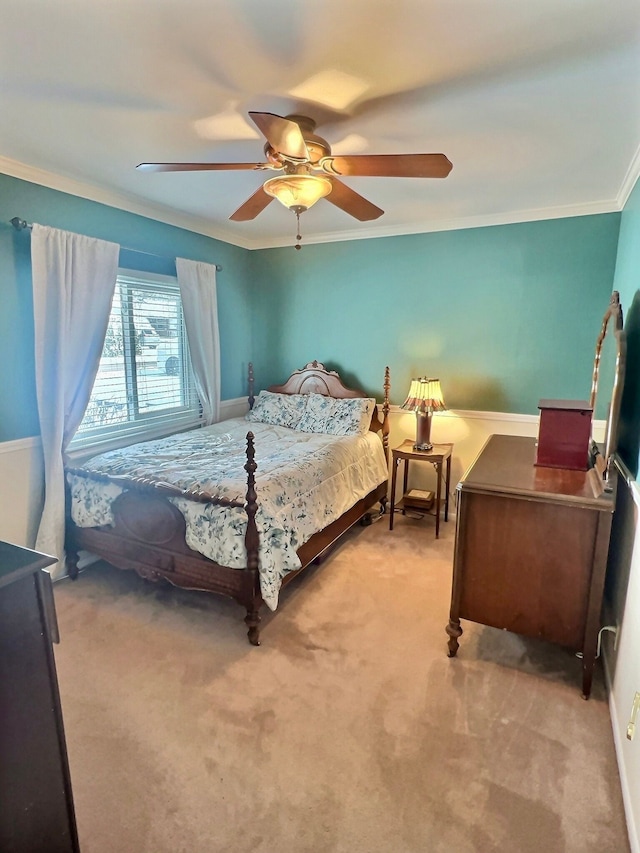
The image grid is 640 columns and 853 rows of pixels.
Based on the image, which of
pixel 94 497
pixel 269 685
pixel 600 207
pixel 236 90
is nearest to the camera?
pixel 236 90

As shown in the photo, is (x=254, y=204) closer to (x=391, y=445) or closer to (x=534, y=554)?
(x=534, y=554)

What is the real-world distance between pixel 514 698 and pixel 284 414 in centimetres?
272

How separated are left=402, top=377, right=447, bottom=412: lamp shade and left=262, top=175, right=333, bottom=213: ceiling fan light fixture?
1809 mm

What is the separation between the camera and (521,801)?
1540 mm

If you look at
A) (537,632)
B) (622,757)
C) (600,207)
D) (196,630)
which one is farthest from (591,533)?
(600,207)

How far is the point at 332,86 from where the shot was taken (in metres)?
1.74

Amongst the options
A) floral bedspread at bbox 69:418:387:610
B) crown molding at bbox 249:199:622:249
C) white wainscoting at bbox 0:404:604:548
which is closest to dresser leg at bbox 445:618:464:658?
floral bedspread at bbox 69:418:387:610

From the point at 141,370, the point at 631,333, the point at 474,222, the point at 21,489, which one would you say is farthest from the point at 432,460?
the point at 21,489

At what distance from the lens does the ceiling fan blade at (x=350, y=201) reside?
85.9 inches

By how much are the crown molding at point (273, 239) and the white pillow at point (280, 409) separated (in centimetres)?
144

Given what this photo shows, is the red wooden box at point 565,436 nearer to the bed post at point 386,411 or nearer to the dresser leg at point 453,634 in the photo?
the dresser leg at point 453,634

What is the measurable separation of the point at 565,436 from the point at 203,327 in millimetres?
2866

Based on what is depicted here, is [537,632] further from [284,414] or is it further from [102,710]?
[284,414]

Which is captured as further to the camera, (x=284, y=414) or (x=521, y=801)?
(x=284, y=414)
